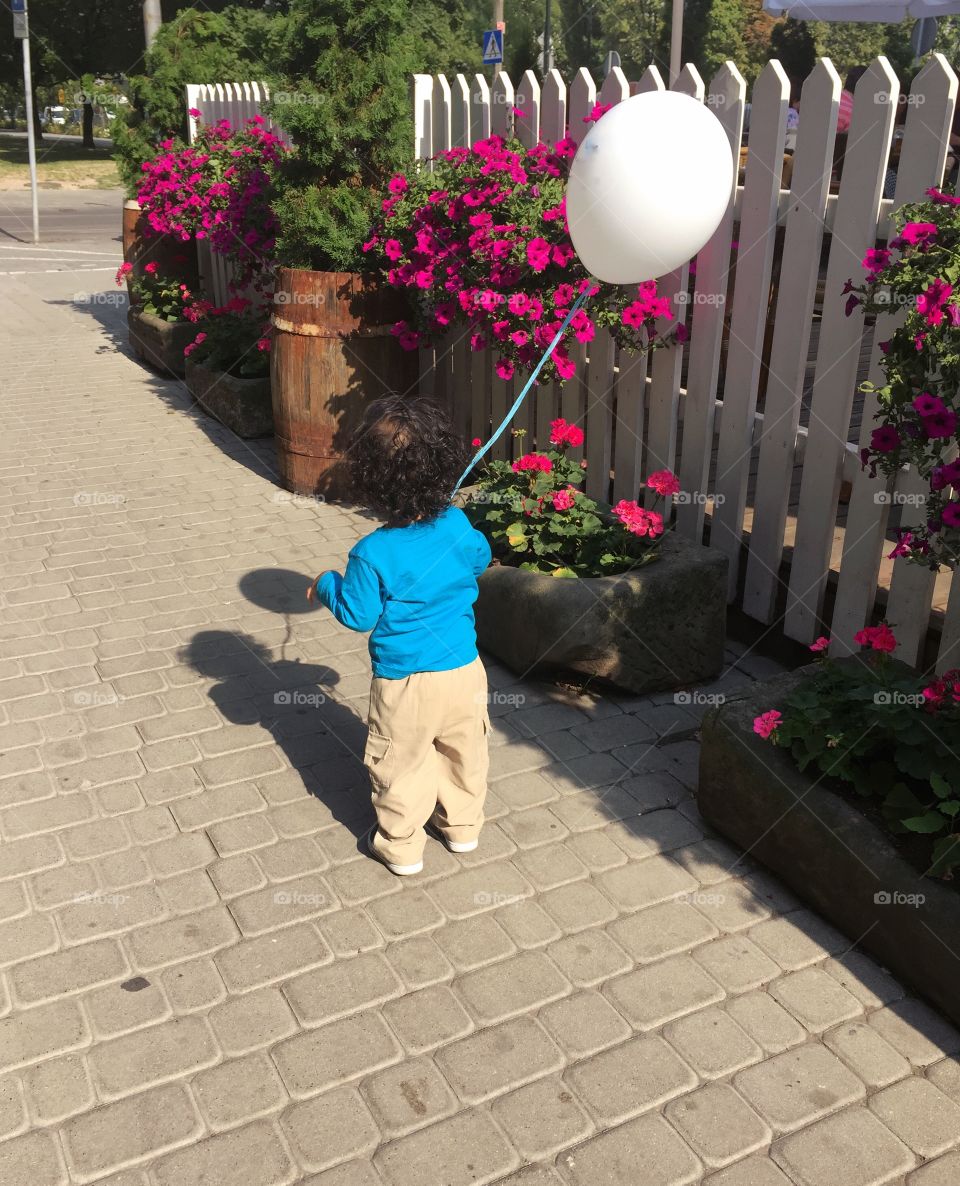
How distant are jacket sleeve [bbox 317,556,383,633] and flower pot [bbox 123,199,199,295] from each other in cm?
718

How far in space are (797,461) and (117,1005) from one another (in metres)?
3.92

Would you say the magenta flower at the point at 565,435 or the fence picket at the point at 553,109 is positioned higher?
the fence picket at the point at 553,109

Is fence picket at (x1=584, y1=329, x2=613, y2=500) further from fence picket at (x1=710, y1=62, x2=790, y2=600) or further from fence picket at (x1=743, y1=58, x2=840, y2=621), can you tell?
fence picket at (x1=743, y1=58, x2=840, y2=621)

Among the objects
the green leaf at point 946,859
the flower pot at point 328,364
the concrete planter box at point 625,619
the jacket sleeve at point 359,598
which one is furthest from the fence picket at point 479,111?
the green leaf at point 946,859

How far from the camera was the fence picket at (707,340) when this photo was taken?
13.7 feet

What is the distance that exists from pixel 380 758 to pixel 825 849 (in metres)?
1.24

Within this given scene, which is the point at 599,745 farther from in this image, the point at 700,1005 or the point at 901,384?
the point at 901,384

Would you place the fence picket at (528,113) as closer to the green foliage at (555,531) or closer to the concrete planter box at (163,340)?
the green foliage at (555,531)

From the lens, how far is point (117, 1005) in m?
2.71

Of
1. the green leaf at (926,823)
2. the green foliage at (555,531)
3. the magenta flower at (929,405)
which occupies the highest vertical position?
the magenta flower at (929,405)

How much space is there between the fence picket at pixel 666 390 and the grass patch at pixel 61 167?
25.9 metres

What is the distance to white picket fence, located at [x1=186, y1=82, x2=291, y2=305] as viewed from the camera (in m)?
8.62

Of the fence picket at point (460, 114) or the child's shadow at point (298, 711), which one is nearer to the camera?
the child's shadow at point (298, 711)

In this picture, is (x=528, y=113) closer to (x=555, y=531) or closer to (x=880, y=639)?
(x=555, y=531)
